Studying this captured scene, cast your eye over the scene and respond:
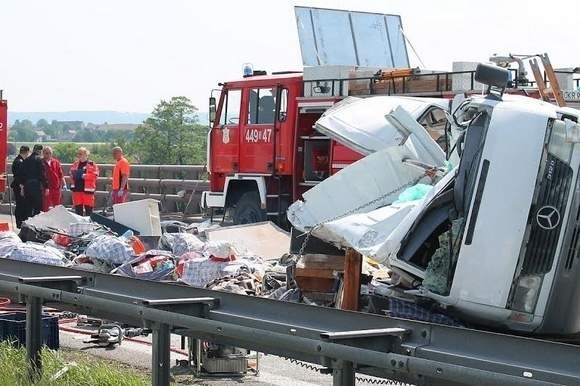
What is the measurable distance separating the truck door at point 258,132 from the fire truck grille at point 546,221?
12.8 meters

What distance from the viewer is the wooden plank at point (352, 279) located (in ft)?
30.3

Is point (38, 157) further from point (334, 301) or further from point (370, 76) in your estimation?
point (334, 301)

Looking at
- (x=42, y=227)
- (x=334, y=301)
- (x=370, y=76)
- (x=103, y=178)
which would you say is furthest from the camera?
(x=103, y=178)

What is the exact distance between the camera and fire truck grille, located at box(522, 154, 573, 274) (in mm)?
7617

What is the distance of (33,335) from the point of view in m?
8.12

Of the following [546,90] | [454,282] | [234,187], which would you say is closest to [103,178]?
[234,187]

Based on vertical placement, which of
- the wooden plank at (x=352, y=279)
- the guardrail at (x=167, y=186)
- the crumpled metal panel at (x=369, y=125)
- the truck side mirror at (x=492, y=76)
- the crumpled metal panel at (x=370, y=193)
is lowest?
the guardrail at (x=167, y=186)

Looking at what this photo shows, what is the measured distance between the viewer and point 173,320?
6.61 m

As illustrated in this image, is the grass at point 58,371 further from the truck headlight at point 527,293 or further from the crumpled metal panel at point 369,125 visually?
the crumpled metal panel at point 369,125

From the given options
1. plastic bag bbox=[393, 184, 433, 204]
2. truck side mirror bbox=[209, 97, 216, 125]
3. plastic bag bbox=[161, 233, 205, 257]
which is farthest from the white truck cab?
truck side mirror bbox=[209, 97, 216, 125]

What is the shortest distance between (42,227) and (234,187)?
5522mm

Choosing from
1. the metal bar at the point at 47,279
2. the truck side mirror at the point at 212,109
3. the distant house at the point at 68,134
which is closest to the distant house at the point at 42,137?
the distant house at the point at 68,134

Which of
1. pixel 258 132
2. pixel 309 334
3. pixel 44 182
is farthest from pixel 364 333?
pixel 44 182

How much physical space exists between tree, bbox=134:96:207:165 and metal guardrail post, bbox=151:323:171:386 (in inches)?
1250
